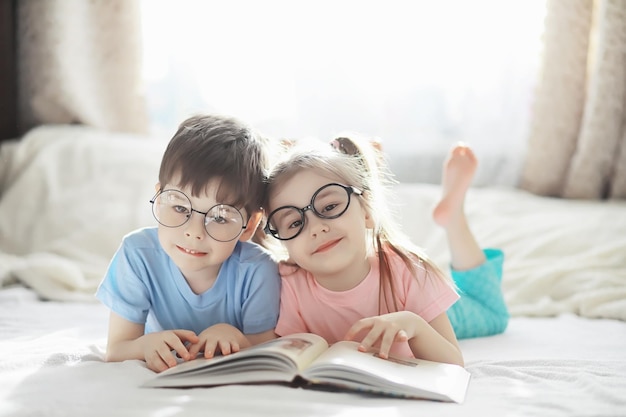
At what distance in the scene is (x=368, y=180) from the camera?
1355mm

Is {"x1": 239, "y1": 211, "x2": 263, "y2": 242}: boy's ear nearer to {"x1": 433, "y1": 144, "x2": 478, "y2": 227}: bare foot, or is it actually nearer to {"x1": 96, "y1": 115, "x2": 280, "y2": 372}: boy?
{"x1": 96, "y1": 115, "x2": 280, "y2": 372}: boy

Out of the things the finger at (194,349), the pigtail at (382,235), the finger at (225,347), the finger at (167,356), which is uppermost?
the pigtail at (382,235)

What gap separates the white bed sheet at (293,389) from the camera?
92 centimetres

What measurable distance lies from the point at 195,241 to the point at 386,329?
0.36 meters

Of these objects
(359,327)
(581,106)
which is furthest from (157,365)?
(581,106)

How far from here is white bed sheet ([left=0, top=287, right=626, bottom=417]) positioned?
3.03 feet

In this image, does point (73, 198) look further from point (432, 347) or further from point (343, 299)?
point (432, 347)

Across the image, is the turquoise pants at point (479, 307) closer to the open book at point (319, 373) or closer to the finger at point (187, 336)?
the open book at point (319, 373)

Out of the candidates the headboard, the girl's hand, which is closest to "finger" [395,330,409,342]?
the girl's hand

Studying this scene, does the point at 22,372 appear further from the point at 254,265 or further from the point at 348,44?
the point at 348,44

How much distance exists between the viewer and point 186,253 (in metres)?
1.23

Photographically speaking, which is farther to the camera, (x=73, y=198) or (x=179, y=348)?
(x=73, y=198)

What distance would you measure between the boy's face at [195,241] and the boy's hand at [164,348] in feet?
0.42

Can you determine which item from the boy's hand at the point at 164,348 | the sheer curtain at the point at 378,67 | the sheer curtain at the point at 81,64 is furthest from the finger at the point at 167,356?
the sheer curtain at the point at 81,64
